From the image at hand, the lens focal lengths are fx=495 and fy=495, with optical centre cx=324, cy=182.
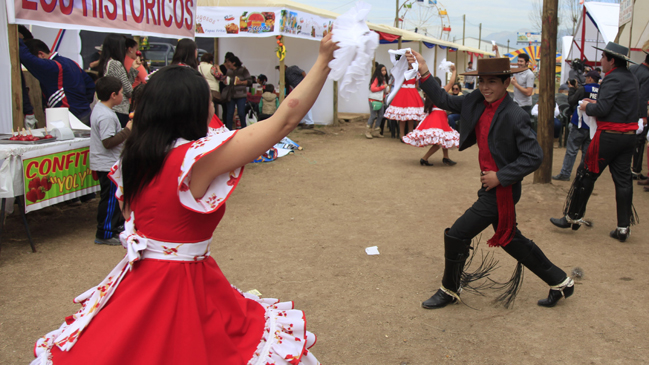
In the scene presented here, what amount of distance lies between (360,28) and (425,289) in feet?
9.19

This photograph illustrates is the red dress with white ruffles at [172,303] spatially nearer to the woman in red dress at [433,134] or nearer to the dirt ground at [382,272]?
the dirt ground at [382,272]

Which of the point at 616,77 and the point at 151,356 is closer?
the point at 151,356

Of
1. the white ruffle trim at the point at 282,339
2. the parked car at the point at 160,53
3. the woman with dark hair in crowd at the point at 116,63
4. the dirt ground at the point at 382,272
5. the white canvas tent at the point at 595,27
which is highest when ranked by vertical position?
the white canvas tent at the point at 595,27

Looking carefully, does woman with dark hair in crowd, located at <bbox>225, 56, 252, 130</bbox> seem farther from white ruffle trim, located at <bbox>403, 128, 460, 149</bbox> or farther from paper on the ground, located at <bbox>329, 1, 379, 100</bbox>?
paper on the ground, located at <bbox>329, 1, 379, 100</bbox>

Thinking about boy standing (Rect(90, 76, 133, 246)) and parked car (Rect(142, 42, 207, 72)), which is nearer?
boy standing (Rect(90, 76, 133, 246))

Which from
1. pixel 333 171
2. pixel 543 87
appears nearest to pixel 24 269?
pixel 333 171

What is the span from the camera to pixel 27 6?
495cm

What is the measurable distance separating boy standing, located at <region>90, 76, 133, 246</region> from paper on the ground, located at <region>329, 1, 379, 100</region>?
3.72 meters

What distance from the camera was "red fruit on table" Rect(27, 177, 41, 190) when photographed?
446cm

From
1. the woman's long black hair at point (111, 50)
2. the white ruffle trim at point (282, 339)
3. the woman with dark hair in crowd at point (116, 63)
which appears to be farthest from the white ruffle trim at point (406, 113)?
the white ruffle trim at point (282, 339)

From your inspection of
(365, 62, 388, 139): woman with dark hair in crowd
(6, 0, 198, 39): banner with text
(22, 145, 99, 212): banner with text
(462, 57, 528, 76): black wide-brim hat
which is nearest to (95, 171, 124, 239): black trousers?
(22, 145, 99, 212): banner with text

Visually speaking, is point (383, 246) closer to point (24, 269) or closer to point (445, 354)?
point (445, 354)

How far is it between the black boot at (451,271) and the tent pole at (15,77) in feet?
14.2

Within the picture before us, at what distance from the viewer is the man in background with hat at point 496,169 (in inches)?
→ 129
